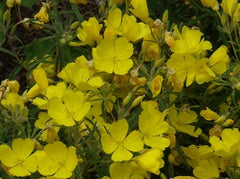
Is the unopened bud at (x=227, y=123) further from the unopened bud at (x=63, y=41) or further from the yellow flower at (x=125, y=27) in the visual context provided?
the unopened bud at (x=63, y=41)

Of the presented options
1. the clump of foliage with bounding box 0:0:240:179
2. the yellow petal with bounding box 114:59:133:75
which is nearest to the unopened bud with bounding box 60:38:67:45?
the clump of foliage with bounding box 0:0:240:179

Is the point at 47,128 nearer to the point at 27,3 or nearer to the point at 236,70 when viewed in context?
the point at 236,70

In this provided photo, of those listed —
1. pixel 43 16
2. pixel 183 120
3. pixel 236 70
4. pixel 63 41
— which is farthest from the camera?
pixel 43 16

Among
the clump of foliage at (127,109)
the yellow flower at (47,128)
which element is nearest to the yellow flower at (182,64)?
the clump of foliage at (127,109)

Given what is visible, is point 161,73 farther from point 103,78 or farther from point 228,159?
point 228,159

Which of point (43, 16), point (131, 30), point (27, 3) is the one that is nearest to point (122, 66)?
point (131, 30)

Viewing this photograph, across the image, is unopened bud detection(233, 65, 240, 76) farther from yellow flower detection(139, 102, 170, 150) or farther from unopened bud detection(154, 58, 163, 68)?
yellow flower detection(139, 102, 170, 150)
